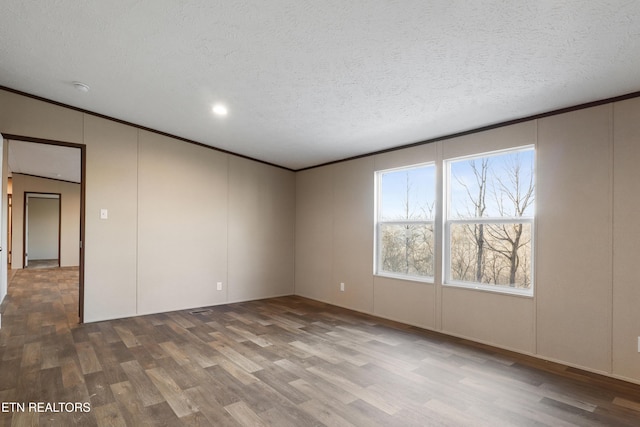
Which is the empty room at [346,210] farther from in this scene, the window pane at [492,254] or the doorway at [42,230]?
the doorway at [42,230]

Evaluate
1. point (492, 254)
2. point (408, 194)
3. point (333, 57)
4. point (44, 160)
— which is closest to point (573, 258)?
point (492, 254)

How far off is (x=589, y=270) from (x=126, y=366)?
413 cm

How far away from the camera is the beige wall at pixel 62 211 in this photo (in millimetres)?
8922

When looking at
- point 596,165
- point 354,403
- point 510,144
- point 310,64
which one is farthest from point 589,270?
point 310,64

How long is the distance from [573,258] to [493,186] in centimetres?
103

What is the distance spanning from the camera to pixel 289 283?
6281 millimetres

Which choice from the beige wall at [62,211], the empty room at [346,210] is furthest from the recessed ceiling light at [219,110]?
the beige wall at [62,211]

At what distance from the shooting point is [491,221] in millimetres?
3637

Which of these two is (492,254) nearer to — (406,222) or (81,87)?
(406,222)

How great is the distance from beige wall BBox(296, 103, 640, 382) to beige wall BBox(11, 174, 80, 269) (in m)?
9.75

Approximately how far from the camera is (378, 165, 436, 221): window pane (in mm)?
4281

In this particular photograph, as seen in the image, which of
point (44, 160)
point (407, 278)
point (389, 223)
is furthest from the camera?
point (44, 160)

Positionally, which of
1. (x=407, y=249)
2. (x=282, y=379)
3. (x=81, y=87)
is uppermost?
(x=81, y=87)

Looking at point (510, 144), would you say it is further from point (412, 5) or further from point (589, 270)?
point (412, 5)
